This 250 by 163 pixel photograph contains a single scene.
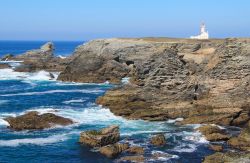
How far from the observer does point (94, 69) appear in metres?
88.9

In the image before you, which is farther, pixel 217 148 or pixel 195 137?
pixel 195 137

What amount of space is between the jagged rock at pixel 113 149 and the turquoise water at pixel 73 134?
0.57m

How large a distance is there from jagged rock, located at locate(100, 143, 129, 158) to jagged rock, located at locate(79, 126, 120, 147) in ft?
3.77

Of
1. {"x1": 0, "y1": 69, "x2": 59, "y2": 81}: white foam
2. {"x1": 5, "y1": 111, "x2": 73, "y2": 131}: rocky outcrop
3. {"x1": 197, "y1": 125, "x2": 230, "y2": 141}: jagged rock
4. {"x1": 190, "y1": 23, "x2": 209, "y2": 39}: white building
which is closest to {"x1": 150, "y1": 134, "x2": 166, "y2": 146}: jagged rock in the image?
{"x1": 197, "y1": 125, "x2": 230, "y2": 141}: jagged rock

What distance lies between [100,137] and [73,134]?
17.7 feet

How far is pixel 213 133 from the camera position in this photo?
4153 cm

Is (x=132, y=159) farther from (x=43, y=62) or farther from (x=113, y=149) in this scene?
(x=43, y=62)

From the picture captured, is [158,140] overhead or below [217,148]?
overhead

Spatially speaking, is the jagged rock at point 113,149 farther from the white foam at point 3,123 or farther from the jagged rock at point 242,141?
the white foam at point 3,123

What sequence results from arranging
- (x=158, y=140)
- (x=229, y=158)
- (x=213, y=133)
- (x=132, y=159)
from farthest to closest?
(x=213, y=133) → (x=158, y=140) → (x=132, y=159) → (x=229, y=158)

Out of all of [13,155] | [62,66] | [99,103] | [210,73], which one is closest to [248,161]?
Answer: [13,155]

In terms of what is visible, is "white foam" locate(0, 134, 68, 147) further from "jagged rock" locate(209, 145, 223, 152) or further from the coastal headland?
"jagged rock" locate(209, 145, 223, 152)

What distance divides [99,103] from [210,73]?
14683 mm

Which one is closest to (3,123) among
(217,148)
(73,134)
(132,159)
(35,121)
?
(35,121)
